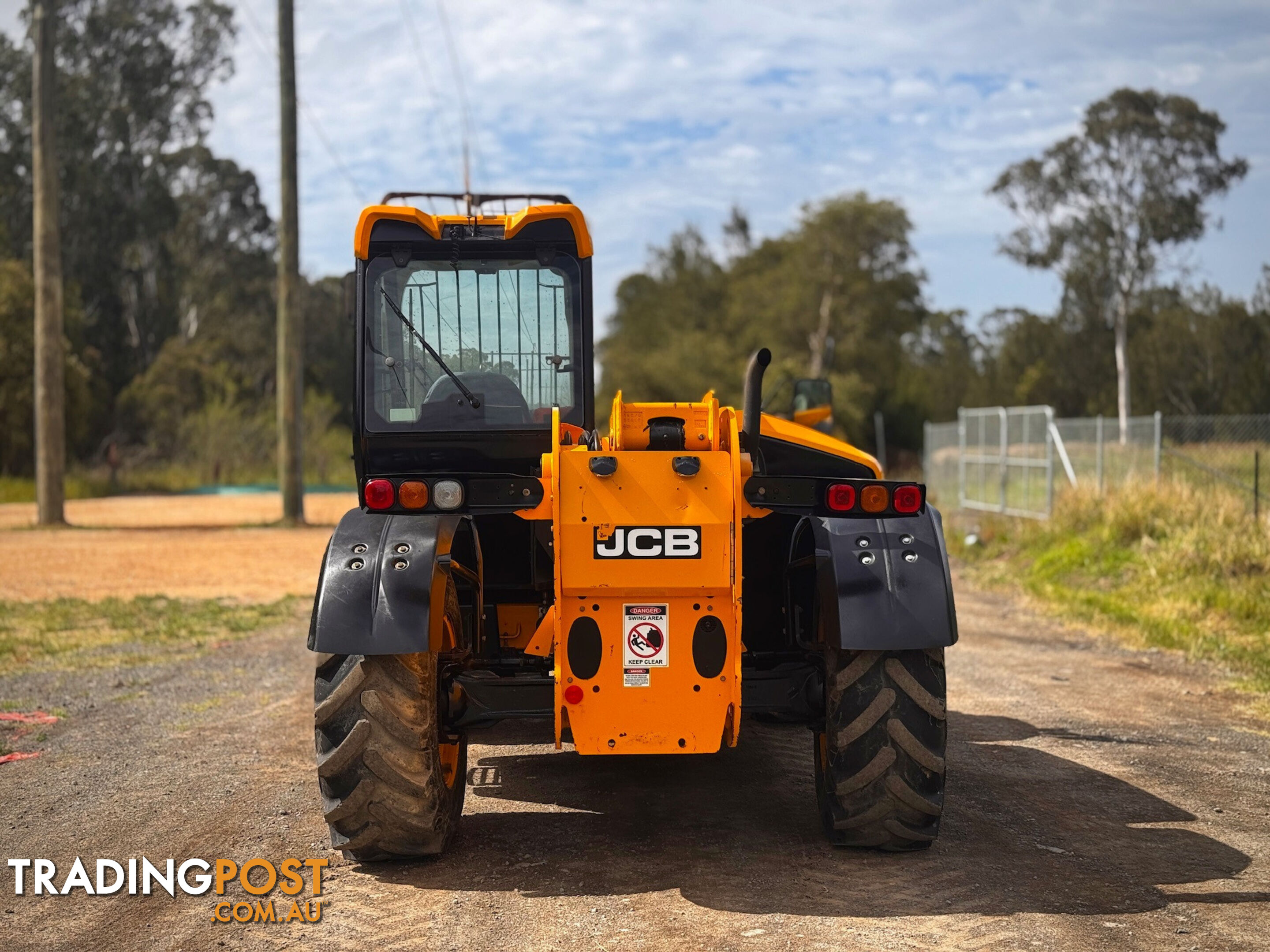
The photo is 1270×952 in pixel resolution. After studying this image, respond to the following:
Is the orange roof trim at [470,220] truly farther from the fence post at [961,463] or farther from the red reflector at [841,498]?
the fence post at [961,463]

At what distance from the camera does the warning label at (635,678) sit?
491 cm

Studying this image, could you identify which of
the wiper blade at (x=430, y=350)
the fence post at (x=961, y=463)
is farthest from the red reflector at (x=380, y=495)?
the fence post at (x=961, y=463)

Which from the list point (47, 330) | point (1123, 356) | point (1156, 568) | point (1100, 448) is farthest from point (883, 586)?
point (1123, 356)

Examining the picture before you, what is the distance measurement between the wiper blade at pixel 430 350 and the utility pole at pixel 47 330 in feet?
63.8

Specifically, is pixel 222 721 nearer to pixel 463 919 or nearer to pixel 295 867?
pixel 295 867

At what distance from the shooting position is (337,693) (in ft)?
16.7

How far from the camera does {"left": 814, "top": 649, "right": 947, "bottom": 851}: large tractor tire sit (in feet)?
16.9

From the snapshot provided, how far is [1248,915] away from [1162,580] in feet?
32.3

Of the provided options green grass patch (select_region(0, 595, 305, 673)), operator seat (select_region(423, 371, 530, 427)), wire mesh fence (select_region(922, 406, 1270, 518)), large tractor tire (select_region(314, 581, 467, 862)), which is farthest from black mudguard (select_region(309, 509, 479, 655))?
wire mesh fence (select_region(922, 406, 1270, 518))

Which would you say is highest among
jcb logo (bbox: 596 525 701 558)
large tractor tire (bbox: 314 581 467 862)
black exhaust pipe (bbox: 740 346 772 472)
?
black exhaust pipe (bbox: 740 346 772 472)

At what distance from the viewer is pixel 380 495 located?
5.29m

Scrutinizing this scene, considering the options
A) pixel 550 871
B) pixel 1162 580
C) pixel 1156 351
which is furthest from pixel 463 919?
pixel 1156 351

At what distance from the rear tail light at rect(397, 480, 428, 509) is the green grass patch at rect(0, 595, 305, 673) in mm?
6150

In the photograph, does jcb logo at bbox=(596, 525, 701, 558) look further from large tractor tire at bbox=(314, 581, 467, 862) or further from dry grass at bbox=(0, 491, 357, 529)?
dry grass at bbox=(0, 491, 357, 529)
